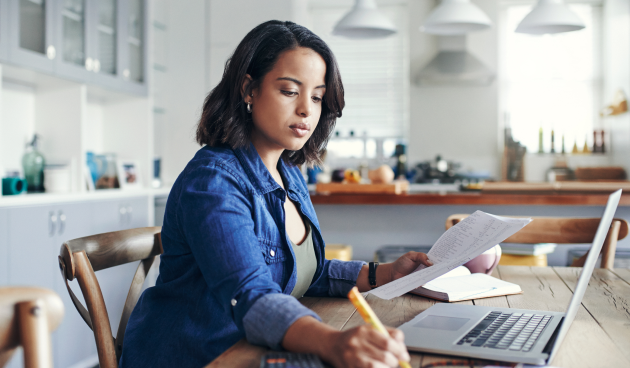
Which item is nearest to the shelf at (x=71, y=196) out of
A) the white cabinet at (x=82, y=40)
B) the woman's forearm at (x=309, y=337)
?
the white cabinet at (x=82, y=40)

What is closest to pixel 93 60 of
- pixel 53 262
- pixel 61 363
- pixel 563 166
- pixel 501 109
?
pixel 53 262

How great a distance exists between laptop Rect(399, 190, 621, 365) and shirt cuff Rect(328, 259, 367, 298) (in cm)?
24

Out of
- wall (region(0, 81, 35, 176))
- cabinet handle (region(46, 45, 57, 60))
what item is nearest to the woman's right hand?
cabinet handle (region(46, 45, 57, 60))

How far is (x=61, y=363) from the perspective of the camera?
250 centimetres

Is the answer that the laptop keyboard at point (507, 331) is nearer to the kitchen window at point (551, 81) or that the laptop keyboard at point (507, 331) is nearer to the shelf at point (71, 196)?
the shelf at point (71, 196)

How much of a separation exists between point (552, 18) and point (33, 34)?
2.96 metres

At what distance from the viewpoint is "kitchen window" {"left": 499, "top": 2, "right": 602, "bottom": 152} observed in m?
5.39

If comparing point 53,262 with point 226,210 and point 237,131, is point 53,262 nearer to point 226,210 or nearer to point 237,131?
point 237,131

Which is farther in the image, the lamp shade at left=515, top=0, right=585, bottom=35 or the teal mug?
the lamp shade at left=515, top=0, right=585, bottom=35

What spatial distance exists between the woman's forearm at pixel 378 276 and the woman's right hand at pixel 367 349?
55 cm

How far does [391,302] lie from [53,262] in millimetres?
1973

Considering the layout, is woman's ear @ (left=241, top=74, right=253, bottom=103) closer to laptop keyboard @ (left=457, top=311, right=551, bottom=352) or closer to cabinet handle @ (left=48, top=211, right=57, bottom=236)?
laptop keyboard @ (left=457, top=311, right=551, bottom=352)

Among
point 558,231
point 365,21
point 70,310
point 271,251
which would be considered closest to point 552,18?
point 365,21

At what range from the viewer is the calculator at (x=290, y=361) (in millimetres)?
634
